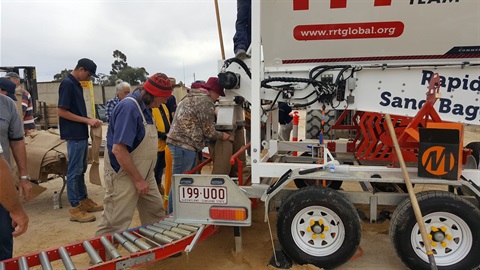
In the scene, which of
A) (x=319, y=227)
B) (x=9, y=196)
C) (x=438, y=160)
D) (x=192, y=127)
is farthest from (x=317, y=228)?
(x=9, y=196)

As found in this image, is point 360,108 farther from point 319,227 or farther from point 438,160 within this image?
point 319,227

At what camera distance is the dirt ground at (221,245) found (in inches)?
136

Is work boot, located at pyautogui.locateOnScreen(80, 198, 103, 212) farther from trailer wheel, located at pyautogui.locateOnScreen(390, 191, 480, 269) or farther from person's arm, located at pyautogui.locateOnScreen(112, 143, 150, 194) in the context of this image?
trailer wheel, located at pyautogui.locateOnScreen(390, 191, 480, 269)

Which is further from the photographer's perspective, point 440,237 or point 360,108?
point 360,108

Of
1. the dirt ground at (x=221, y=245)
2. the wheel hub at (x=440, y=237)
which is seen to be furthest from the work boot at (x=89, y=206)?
the wheel hub at (x=440, y=237)

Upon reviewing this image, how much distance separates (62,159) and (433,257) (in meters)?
4.90

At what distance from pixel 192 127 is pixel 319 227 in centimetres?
194

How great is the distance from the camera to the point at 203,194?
133 inches

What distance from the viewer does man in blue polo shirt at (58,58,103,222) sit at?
460cm

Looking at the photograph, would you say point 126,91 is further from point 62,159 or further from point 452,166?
point 452,166

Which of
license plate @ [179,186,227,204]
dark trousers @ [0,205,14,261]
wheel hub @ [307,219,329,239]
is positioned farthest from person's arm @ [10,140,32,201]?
wheel hub @ [307,219,329,239]

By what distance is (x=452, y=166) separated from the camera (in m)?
2.93

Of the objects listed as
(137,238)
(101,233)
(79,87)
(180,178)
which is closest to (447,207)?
(180,178)

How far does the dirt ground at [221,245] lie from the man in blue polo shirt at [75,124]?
381 mm
